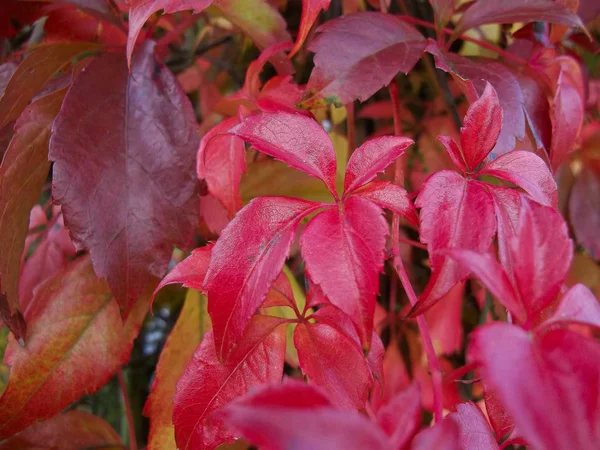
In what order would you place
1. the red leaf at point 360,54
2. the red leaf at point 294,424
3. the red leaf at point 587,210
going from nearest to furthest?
the red leaf at point 294,424 → the red leaf at point 360,54 → the red leaf at point 587,210

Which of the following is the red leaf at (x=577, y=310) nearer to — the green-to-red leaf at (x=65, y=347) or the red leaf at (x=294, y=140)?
the red leaf at (x=294, y=140)

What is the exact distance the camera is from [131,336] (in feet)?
1.57

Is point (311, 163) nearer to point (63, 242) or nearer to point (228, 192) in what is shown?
point (228, 192)

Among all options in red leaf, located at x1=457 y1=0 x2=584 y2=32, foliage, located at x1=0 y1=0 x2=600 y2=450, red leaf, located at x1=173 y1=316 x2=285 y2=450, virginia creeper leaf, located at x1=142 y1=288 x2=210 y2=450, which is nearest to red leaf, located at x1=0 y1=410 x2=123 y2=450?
foliage, located at x1=0 y1=0 x2=600 y2=450

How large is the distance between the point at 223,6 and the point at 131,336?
0.97 ft

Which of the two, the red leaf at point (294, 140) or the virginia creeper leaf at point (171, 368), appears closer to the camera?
the red leaf at point (294, 140)

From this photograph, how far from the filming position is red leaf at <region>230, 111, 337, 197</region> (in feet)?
1.04

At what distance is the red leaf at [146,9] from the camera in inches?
14.1

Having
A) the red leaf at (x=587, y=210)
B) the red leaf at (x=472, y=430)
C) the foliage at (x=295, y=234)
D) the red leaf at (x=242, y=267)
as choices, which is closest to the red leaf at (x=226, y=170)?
the foliage at (x=295, y=234)

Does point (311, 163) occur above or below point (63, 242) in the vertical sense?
above

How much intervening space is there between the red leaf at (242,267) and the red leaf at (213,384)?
1.0 inches

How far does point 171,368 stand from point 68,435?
0.48 ft

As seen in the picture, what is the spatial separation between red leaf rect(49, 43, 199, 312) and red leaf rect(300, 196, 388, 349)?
6.8 inches

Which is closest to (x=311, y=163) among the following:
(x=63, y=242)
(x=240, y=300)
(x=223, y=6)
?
(x=240, y=300)
